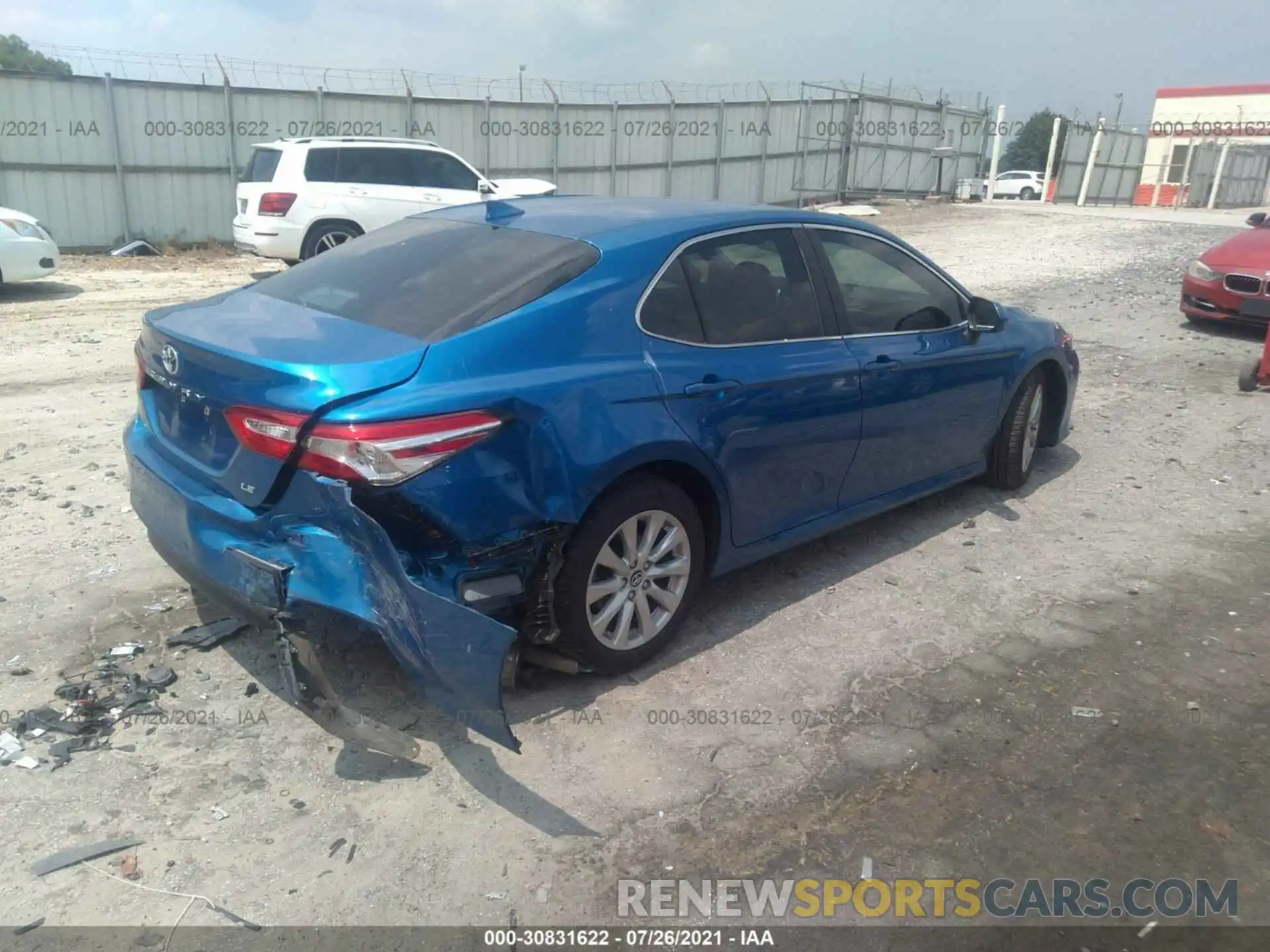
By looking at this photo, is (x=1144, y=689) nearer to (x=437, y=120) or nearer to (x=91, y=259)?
(x=91, y=259)

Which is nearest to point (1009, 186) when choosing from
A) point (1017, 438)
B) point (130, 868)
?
point (1017, 438)

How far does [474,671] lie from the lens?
298cm

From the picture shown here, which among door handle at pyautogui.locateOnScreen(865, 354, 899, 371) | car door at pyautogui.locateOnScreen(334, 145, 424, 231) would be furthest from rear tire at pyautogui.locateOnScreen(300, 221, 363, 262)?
door handle at pyautogui.locateOnScreen(865, 354, 899, 371)

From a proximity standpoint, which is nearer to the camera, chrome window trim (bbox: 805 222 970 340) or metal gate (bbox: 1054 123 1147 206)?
chrome window trim (bbox: 805 222 970 340)

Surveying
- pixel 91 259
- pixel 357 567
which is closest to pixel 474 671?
pixel 357 567

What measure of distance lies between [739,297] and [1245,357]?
26.7 ft

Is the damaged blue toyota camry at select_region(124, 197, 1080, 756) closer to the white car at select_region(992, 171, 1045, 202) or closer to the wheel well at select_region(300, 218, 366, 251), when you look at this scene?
the wheel well at select_region(300, 218, 366, 251)

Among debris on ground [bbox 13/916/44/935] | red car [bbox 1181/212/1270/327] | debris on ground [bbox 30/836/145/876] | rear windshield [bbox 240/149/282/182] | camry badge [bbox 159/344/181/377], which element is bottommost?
debris on ground [bbox 13/916/44/935]

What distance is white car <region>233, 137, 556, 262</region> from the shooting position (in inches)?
512

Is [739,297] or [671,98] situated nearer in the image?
[739,297]

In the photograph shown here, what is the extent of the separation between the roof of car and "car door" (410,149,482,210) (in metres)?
9.88

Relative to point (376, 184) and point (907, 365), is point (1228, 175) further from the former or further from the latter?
point (907, 365)

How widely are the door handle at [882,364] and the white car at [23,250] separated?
10509 millimetres

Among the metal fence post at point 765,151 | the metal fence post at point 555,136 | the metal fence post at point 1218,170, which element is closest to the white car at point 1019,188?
the metal fence post at point 1218,170
